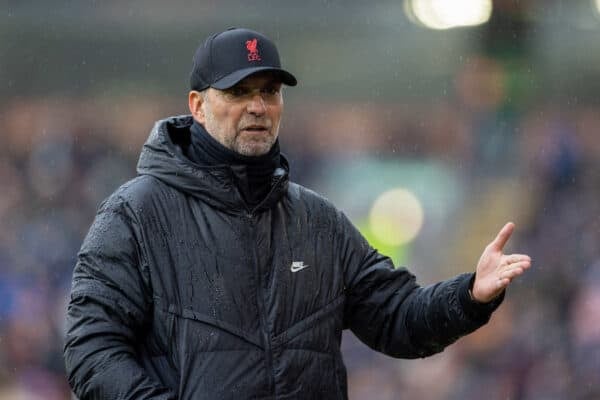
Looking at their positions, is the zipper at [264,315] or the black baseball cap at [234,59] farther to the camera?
the black baseball cap at [234,59]

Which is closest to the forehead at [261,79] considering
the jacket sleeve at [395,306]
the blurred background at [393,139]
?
the jacket sleeve at [395,306]

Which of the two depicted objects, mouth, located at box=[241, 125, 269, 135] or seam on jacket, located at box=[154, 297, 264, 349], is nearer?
seam on jacket, located at box=[154, 297, 264, 349]

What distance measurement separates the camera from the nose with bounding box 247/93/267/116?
2938 millimetres

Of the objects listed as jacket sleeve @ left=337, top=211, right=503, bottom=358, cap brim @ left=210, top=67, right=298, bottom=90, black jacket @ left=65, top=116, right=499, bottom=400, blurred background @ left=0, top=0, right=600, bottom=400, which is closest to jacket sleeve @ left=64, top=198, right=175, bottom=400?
black jacket @ left=65, top=116, right=499, bottom=400

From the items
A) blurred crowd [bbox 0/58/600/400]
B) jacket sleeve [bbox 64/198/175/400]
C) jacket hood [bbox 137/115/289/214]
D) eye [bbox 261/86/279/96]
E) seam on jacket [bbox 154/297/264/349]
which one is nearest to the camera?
jacket sleeve [bbox 64/198/175/400]

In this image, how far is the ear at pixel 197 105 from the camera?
9.95 ft

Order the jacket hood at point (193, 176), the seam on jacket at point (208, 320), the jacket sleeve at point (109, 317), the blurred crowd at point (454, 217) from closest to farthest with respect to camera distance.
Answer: the jacket sleeve at point (109, 317) → the seam on jacket at point (208, 320) → the jacket hood at point (193, 176) → the blurred crowd at point (454, 217)

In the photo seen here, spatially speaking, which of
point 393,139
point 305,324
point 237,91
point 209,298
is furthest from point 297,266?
point 393,139

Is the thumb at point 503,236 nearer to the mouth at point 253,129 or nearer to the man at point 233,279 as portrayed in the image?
the man at point 233,279

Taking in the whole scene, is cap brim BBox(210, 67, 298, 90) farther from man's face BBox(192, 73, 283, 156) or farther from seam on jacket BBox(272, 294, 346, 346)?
seam on jacket BBox(272, 294, 346, 346)

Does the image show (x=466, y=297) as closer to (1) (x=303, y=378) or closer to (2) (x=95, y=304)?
(1) (x=303, y=378)

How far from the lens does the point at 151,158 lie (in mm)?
2939

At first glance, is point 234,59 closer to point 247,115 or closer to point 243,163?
point 247,115

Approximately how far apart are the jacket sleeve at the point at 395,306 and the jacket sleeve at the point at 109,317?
0.61 meters
